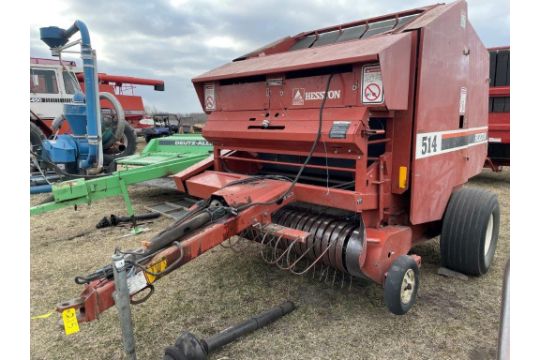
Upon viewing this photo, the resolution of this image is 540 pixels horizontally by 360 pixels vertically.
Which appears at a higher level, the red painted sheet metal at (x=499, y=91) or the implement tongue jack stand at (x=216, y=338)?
the red painted sheet metal at (x=499, y=91)

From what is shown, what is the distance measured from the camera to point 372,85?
246 centimetres

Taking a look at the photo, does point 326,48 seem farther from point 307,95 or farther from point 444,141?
point 444,141

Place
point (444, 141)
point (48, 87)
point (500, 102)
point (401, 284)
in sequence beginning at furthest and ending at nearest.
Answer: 1. point (48, 87)
2. point (500, 102)
3. point (444, 141)
4. point (401, 284)

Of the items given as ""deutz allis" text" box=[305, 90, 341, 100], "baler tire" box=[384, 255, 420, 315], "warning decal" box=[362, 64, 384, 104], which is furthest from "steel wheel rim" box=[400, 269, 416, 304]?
""deutz allis" text" box=[305, 90, 341, 100]

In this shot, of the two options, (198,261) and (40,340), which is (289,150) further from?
(40,340)

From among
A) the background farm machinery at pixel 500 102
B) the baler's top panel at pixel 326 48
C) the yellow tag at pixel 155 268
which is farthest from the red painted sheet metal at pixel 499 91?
the yellow tag at pixel 155 268

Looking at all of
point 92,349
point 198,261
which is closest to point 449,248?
point 198,261

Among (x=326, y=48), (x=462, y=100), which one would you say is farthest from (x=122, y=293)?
(x=462, y=100)

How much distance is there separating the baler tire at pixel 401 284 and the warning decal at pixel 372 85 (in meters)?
1.07

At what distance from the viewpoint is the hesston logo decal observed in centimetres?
269

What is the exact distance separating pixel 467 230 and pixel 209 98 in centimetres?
257

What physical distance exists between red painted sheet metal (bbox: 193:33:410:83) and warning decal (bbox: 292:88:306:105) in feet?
0.65

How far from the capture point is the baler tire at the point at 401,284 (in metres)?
2.40

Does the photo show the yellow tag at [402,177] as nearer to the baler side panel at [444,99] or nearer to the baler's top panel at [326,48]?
the baler side panel at [444,99]
